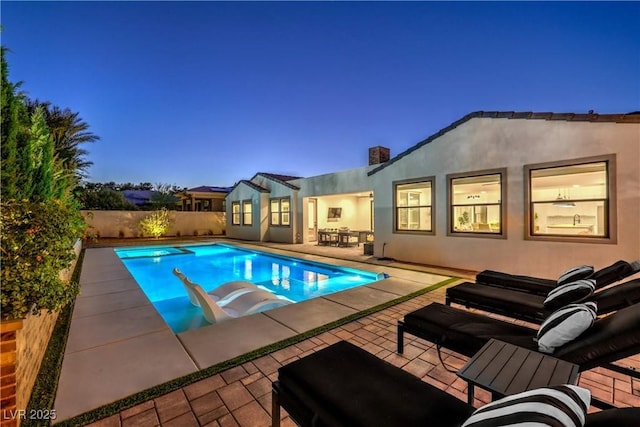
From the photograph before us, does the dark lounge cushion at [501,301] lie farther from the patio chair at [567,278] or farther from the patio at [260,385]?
the patio at [260,385]

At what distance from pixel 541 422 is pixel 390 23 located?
11621mm

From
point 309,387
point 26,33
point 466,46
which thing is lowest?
point 309,387

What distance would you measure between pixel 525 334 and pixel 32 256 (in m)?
4.31

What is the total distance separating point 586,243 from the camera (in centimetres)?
589

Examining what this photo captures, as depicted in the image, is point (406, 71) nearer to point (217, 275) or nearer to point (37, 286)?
point (217, 275)

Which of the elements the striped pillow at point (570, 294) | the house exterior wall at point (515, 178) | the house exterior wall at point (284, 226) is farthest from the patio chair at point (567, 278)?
the house exterior wall at point (284, 226)

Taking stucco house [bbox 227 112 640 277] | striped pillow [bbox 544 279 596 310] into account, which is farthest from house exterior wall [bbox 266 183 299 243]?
striped pillow [bbox 544 279 596 310]

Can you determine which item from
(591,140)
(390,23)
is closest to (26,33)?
(390,23)

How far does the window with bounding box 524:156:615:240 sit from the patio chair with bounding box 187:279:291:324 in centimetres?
629

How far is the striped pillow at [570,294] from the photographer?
2990 mm

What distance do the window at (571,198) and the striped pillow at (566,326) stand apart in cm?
535

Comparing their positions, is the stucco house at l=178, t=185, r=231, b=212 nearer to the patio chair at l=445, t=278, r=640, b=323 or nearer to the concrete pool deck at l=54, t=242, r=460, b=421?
the concrete pool deck at l=54, t=242, r=460, b=421

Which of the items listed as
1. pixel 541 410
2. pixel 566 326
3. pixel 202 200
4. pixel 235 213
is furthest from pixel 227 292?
pixel 202 200

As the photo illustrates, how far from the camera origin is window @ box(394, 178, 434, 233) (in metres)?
8.87
